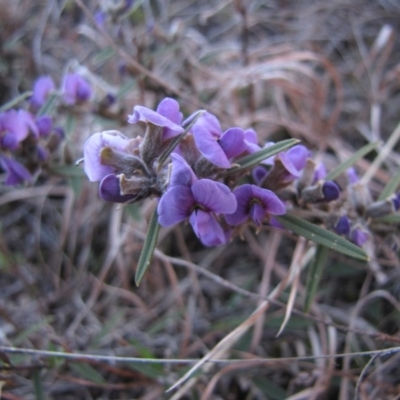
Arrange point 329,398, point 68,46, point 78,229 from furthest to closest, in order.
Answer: point 68,46
point 78,229
point 329,398

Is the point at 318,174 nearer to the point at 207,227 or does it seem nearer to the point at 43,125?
the point at 207,227

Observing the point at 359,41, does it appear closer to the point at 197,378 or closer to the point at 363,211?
the point at 363,211

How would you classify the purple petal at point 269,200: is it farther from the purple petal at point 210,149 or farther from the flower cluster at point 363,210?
the flower cluster at point 363,210

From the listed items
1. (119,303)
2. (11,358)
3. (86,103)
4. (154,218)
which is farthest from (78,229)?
(154,218)

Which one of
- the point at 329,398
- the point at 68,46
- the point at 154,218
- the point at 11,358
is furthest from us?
the point at 68,46

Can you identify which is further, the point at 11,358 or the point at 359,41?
the point at 359,41

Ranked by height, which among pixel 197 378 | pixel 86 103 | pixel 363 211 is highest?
pixel 86 103

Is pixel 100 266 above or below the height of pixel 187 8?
below

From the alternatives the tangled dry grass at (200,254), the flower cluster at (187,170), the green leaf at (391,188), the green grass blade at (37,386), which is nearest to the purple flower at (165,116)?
the flower cluster at (187,170)
